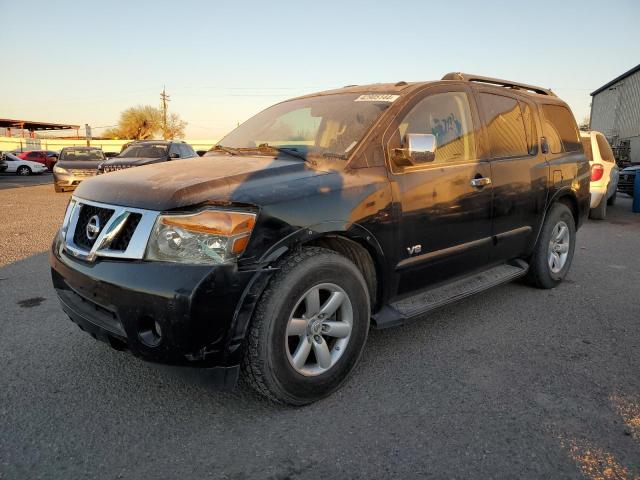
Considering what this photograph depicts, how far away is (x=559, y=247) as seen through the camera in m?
4.88

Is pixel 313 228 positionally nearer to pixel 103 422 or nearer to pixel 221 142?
pixel 103 422

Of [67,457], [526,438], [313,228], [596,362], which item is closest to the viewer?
[67,457]

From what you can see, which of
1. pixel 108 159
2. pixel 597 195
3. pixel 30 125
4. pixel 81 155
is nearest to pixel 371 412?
pixel 597 195

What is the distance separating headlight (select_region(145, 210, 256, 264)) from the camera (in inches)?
88.0

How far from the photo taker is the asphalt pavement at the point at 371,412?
2125 millimetres

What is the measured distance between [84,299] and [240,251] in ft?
3.07

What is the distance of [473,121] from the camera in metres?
3.69

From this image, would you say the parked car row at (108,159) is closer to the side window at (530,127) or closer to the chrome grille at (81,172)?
the chrome grille at (81,172)

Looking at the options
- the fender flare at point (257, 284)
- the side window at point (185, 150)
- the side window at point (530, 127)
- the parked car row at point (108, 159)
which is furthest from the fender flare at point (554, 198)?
the side window at point (185, 150)

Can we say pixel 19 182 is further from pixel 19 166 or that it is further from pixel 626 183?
pixel 626 183

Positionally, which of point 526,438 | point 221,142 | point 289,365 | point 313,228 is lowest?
point 526,438

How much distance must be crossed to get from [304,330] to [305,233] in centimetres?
51

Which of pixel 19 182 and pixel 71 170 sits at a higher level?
pixel 71 170

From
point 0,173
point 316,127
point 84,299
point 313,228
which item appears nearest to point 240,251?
point 313,228
